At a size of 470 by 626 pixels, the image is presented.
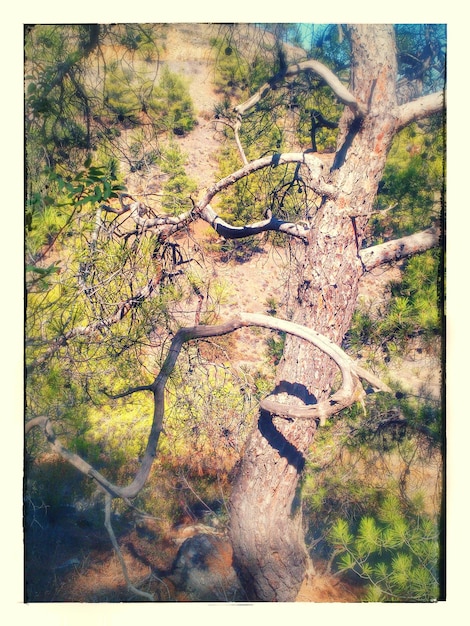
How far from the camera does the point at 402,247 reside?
2.91 meters

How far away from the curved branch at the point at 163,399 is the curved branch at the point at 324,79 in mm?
1021

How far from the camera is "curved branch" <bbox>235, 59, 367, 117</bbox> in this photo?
9.42 ft

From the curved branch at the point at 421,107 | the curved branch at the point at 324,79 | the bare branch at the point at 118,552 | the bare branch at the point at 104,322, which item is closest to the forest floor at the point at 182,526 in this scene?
the bare branch at the point at 118,552

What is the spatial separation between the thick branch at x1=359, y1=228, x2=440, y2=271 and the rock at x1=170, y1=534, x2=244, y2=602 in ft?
4.93

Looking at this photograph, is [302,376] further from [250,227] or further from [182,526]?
[182,526]

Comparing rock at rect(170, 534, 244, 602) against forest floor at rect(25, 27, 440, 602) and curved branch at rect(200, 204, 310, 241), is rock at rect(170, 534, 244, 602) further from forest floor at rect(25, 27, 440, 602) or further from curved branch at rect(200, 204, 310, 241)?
curved branch at rect(200, 204, 310, 241)

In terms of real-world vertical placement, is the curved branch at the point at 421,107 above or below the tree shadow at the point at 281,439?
above

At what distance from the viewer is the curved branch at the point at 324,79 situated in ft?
9.42

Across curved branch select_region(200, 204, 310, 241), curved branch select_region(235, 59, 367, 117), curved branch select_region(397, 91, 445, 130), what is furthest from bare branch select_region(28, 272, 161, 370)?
curved branch select_region(397, 91, 445, 130)

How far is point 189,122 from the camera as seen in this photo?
2904 mm

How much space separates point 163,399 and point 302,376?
2.19 feet

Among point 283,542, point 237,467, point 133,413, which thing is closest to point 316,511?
point 283,542

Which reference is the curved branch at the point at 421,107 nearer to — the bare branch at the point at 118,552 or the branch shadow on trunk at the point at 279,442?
the branch shadow on trunk at the point at 279,442
